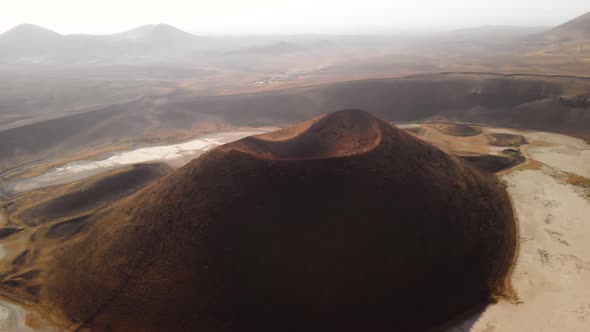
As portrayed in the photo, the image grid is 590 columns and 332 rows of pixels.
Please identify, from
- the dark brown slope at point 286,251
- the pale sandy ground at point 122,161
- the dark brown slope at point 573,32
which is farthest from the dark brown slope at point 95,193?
the dark brown slope at point 573,32

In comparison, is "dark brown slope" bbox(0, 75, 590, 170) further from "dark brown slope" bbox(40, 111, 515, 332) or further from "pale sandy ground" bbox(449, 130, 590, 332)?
"dark brown slope" bbox(40, 111, 515, 332)

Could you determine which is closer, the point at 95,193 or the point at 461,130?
the point at 95,193

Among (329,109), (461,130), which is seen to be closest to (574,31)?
(461,130)

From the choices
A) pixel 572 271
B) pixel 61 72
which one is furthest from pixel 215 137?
pixel 61 72

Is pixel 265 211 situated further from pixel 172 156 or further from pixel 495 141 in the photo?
pixel 495 141

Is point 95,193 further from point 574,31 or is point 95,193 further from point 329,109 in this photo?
point 574,31

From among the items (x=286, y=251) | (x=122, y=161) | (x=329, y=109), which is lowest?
(x=286, y=251)

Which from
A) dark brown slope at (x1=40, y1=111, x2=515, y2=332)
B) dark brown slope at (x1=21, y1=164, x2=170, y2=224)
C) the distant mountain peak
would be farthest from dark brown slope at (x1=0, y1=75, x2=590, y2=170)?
the distant mountain peak
